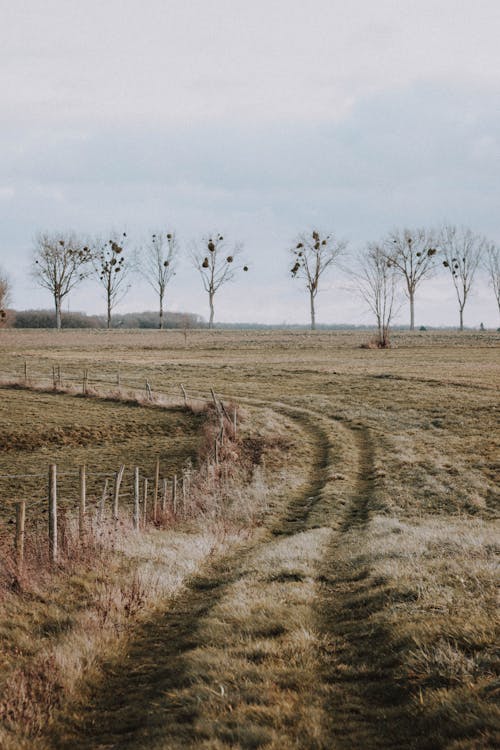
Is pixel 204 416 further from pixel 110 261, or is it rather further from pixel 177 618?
pixel 110 261

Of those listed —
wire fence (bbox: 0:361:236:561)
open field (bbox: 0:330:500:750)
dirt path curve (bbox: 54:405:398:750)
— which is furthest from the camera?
wire fence (bbox: 0:361:236:561)

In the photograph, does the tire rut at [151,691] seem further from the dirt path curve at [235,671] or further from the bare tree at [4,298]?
the bare tree at [4,298]

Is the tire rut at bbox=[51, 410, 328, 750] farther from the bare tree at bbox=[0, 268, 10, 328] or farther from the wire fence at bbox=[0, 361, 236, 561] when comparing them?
the bare tree at bbox=[0, 268, 10, 328]

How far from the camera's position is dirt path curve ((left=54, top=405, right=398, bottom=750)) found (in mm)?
6094

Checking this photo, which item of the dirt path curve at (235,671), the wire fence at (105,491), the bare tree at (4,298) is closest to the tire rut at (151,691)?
the dirt path curve at (235,671)

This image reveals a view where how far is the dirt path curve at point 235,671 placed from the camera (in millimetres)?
6094

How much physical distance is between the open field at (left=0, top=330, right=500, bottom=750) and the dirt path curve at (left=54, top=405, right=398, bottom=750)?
0.09 ft

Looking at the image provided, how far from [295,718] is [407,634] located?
224 cm

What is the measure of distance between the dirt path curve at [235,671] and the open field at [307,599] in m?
0.03

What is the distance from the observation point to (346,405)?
3875 centimetres

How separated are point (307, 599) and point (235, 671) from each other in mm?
3115

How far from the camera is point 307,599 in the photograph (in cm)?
1025

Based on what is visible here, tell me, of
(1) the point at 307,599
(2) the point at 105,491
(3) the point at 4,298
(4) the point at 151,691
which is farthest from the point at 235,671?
(3) the point at 4,298

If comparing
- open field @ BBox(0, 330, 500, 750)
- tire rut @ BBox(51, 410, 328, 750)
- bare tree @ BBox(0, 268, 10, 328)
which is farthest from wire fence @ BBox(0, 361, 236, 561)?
bare tree @ BBox(0, 268, 10, 328)
